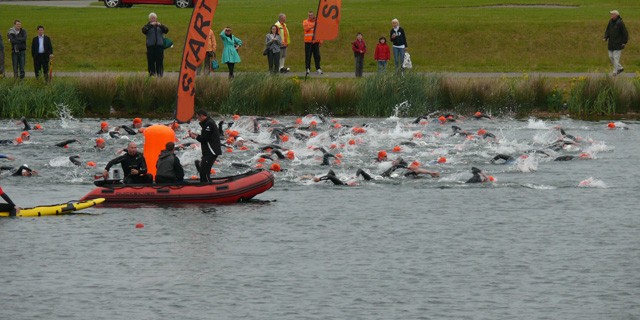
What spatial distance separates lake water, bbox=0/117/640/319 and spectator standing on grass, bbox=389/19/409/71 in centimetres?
1278

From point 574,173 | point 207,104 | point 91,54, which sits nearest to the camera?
point 574,173

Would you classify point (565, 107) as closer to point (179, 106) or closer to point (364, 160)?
point (364, 160)

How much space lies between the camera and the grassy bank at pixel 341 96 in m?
55.0

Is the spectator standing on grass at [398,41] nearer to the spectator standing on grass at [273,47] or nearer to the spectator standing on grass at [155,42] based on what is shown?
the spectator standing on grass at [273,47]

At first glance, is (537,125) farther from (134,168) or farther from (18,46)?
(18,46)

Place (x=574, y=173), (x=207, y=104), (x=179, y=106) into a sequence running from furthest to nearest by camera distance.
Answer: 1. (x=207, y=104)
2. (x=574, y=173)
3. (x=179, y=106)

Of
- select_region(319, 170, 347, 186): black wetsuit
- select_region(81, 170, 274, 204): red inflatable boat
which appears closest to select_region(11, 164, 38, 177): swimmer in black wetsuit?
select_region(81, 170, 274, 204): red inflatable boat

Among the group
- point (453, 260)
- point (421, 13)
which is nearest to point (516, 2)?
point (421, 13)

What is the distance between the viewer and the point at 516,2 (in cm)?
8925

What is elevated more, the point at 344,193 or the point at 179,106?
the point at 179,106

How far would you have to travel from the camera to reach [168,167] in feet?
115

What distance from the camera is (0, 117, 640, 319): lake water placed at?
27219 mm

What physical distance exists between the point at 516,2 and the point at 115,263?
62.2m

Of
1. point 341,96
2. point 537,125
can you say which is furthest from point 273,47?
point 537,125
